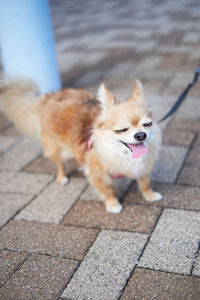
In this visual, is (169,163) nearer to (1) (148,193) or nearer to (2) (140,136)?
(1) (148,193)

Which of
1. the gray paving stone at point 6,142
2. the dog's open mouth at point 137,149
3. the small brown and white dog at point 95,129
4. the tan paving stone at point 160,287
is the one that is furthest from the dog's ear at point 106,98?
the gray paving stone at point 6,142

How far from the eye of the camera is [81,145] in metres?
3.29

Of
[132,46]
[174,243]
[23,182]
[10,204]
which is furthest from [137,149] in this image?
[132,46]

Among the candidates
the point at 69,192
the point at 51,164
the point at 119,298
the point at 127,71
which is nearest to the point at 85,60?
the point at 127,71

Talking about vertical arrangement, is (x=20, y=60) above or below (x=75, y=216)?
above

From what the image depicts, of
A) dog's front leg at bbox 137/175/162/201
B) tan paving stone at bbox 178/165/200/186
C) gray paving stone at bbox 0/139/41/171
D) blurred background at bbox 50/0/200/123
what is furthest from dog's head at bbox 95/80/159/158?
blurred background at bbox 50/0/200/123

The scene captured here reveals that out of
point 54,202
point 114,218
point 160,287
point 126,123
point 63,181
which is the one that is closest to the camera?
point 160,287

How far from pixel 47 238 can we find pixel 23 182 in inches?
39.4

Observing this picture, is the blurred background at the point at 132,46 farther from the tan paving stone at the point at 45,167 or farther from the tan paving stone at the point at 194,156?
the tan paving stone at the point at 45,167

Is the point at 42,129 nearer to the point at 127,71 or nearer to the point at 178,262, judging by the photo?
the point at 178,262

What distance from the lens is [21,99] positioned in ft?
12.7

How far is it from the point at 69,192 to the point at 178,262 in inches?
54.2

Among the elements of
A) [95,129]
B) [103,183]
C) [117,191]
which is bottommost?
[117,191]

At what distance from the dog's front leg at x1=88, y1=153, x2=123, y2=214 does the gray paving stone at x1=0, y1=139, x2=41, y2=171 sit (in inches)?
47.9
